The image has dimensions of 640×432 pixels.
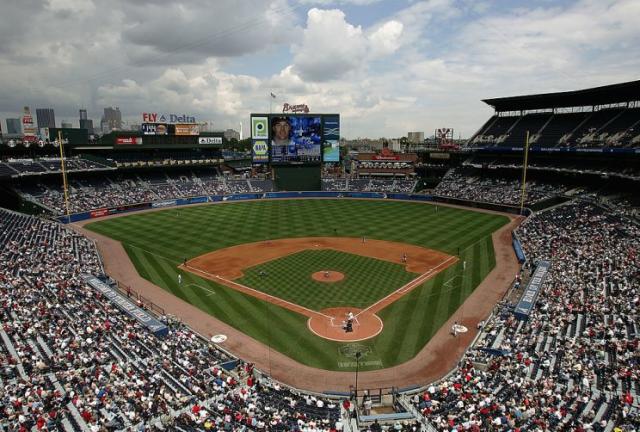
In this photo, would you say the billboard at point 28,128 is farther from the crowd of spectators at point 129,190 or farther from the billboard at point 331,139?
the billboard at point 331,139

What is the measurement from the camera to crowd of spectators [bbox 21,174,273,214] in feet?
209

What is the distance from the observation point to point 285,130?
78.1 meters

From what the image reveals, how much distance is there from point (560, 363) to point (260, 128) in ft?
215

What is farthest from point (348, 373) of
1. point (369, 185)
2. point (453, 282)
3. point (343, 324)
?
point (369, 185)

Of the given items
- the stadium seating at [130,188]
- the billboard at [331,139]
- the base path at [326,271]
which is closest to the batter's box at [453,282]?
the base path at [326,271]

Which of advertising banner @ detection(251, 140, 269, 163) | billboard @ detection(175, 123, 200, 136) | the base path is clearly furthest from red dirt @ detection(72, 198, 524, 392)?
billboard @ detection(175, 123, 200, 136)

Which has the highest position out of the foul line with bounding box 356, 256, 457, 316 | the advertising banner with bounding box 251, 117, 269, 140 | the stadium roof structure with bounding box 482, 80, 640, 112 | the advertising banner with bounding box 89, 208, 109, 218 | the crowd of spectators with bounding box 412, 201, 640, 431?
the stadium roof structure with bounding box 482, 80, 640, 112

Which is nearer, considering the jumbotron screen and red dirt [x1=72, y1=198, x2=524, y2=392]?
red dirt [x1=72, y1=198, x2=524, y2=392]

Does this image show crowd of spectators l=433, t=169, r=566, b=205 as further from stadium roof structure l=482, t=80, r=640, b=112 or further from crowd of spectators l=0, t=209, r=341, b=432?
crowd of spectators l=0, t=209, r=341, b=432

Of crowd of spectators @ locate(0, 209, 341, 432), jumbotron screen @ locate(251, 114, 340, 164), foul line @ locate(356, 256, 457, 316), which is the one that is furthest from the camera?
jumbotron screen @ locate(251, 114, 340, 164)

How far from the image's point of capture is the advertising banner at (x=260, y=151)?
252 ft

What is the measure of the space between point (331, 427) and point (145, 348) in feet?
38.1

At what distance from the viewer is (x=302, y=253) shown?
44344 mm

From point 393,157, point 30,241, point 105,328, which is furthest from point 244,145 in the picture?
point 105,328
